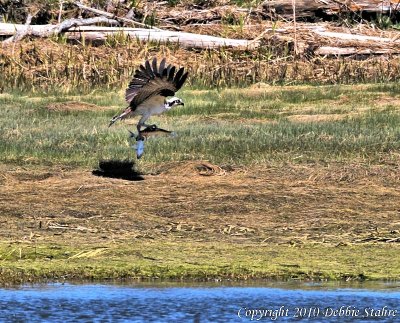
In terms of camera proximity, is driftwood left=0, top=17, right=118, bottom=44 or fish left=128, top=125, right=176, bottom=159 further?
driftwood left=0, top=17, right=118, bottom=44

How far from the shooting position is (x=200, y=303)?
8672 millimetres

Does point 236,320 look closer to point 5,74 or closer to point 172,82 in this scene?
point 172,82

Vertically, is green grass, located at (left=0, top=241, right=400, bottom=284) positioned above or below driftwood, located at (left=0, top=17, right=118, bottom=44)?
below

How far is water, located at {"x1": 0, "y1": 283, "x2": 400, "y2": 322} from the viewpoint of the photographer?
27.6 feet

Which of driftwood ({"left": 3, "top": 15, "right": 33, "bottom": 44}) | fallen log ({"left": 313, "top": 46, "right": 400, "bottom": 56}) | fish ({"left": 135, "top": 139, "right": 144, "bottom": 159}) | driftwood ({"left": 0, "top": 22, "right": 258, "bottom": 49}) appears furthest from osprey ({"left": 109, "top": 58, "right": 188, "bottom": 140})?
driftwood ({"left": 3, "top": 15, "right": 33, "bottom": 44})

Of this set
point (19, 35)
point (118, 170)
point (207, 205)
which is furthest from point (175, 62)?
point (207, 205)

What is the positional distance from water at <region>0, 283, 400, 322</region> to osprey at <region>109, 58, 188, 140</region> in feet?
12.2

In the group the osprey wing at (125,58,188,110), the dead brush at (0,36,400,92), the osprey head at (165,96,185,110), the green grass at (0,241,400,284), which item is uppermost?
the osprey wing at (125,58,188,110)

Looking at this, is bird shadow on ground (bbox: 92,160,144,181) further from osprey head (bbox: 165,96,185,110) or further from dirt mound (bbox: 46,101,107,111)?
dirt mound (bbox: 46,101,107,111)

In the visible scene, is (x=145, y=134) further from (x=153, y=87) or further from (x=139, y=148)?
(x=153, y=87)

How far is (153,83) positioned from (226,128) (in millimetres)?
3890

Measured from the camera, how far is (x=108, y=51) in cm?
2320

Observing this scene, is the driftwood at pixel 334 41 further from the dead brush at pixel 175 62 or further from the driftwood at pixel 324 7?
the driftwood at pixel 324 7

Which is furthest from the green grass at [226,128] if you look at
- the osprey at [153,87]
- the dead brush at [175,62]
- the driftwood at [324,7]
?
the driftwood at [324,7]
